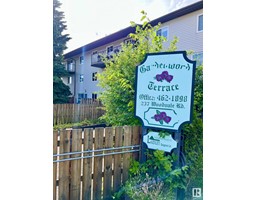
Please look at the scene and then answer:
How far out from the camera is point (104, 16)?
3.75 feet

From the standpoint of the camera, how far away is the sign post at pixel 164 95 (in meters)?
1.29

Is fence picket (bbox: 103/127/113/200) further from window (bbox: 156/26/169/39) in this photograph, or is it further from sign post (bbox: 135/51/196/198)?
window (bbox: 156/26/169/39)

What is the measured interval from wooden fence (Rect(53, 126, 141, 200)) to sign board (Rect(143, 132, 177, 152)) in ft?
0.31

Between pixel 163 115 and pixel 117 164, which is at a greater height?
pixel 163 115

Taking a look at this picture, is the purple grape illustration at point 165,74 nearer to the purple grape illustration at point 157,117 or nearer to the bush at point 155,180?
the purple grape illustration at point 157,117

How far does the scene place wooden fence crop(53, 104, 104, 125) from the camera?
108cm

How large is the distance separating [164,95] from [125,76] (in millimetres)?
422

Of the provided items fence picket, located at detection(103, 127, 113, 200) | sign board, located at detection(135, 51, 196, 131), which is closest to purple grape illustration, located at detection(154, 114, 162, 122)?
sign board, located at detection(135, 51, 196, 131)

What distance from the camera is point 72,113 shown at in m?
1.21

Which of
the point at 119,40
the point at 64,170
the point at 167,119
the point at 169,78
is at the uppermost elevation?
the point at 119,40

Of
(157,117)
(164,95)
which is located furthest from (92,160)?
(164,95)

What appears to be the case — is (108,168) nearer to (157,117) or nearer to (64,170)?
(64,170)
